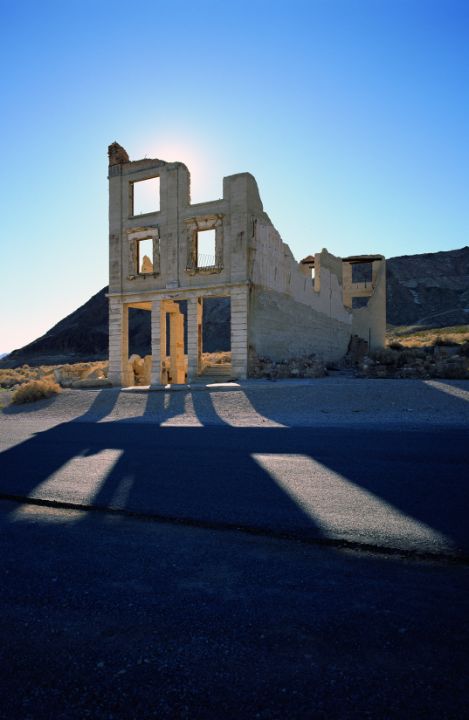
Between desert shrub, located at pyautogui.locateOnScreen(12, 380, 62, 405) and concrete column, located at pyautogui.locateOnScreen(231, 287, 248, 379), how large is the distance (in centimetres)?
701

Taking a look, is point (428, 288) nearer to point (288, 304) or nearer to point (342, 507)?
point (288, 304)

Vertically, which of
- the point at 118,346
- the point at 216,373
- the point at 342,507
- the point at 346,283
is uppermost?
the point at 346,283

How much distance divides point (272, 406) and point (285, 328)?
9.50 metres

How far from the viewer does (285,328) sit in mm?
A: 21828

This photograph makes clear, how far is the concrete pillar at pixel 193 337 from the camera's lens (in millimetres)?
20047

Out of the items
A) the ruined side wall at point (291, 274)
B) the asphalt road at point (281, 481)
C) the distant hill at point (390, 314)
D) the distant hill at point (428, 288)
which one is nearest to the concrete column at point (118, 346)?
the ruined side wall at point (291, 274)

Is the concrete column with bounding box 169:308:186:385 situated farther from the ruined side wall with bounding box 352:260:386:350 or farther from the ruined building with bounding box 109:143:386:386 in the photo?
the ruined side wall with bounding box 352:260:386:350

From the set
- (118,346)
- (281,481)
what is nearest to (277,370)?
(118,346)

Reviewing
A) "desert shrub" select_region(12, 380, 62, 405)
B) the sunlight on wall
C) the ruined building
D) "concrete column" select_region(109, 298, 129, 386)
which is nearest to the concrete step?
the ruined building

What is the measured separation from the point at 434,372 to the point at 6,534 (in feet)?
55.3

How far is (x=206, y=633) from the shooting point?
217cm

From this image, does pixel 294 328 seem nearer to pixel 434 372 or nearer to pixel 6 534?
pixel 434 372

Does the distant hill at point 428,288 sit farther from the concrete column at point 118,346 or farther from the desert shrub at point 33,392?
the desert shrub at point 33,392

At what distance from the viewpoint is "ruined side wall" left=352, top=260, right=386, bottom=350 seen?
32.8 m
